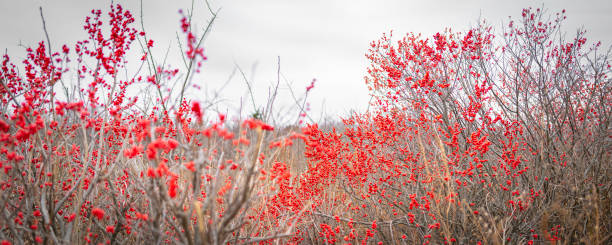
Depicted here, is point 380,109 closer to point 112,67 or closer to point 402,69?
point 402,69

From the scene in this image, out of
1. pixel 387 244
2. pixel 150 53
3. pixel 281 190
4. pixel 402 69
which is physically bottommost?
pixel 387 244

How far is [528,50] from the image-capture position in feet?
14.7

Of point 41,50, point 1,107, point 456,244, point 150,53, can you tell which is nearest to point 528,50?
point 456,244

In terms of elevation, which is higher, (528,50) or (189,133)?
(528,50)

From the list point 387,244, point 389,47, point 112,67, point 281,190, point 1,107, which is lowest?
point 387,244

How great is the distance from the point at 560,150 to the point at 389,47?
3.12 meters

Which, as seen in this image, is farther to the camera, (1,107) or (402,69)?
(402,69)

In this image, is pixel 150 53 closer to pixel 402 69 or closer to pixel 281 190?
pixel 281 190

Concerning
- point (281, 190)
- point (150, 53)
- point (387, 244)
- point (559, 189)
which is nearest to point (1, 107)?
point (150, 53)

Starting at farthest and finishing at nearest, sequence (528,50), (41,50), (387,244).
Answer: (528,50), (387,244), (41,50)

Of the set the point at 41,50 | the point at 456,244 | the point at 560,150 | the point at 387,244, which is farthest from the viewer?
the point at 560,150

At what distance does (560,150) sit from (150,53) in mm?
5546

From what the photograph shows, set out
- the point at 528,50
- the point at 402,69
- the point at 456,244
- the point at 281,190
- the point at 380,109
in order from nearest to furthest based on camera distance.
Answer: the point at 456,244 → the point at 281,190 → the point at 528,50 → the point at 402,69 → the point at 380,109

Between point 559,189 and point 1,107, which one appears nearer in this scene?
point 1,107
